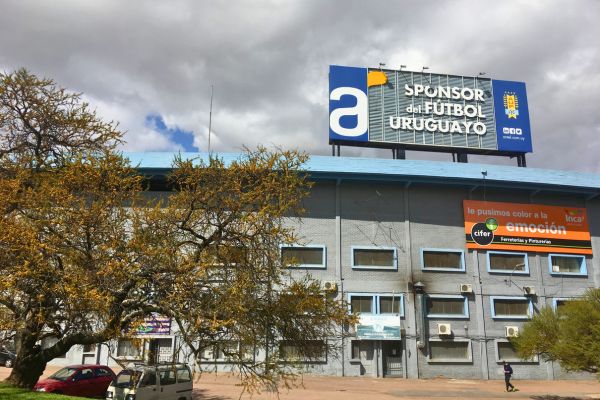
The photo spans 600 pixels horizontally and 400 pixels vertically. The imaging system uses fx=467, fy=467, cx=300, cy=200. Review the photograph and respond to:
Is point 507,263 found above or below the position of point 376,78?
below

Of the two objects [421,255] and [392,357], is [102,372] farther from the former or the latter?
[421,255]

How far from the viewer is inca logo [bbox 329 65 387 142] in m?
32.4

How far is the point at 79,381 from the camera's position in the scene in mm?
18109

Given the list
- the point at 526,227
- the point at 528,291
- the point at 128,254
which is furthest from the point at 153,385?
the point at 526,227

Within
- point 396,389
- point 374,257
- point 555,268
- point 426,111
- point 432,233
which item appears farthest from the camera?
point 426,111

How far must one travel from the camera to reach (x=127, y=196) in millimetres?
11883

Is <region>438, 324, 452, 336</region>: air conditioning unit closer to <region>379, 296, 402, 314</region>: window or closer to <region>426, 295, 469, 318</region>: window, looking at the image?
<region>426, 295, 469, 318</region>: window

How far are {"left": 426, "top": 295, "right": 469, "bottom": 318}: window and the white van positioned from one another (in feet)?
58.1

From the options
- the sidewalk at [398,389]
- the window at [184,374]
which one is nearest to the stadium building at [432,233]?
the sidewalk at [398,389]

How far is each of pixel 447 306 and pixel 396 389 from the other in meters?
7.99

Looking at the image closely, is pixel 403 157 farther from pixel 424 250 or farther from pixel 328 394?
pixel 328 394

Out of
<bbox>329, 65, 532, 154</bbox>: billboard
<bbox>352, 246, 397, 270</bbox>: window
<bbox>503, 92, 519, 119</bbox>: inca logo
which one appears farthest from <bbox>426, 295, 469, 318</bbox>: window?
<bbox>503, 92, 519, 119</bbox>: inca logo

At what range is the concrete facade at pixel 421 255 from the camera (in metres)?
29.1

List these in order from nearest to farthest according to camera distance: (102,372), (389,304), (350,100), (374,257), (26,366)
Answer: (26,366) → (102,372) → (389,304) → (374,257) → (350,100)
